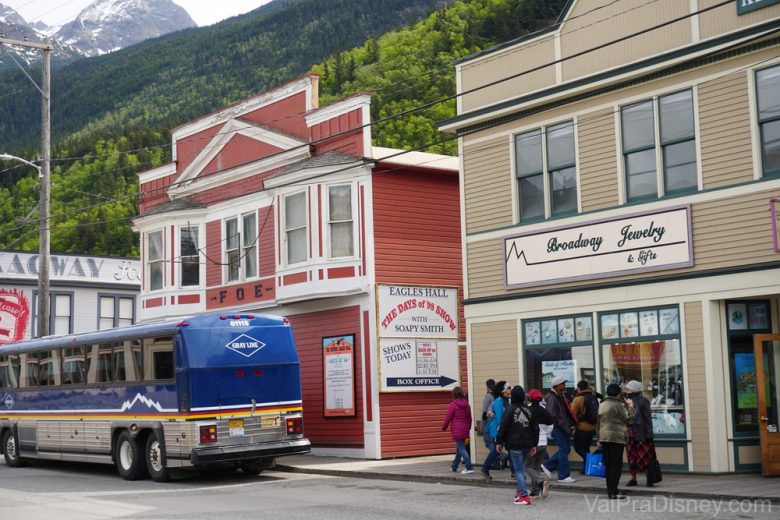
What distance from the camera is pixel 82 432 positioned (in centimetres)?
2306

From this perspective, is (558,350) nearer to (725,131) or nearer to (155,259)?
(725,131)

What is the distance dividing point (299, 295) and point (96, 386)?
5.48 meters

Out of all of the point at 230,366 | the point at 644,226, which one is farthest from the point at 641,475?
the point at 230,366

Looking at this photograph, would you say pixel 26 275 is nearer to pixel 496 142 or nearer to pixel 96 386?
pixel 96 386

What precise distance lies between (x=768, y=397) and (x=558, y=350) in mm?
4153

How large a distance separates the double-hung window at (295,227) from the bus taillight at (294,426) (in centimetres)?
590

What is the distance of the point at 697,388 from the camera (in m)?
17.2

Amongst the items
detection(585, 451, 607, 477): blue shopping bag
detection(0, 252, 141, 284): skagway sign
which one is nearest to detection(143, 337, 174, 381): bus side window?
detection(585, 451, 607, 477): blue shopping bag

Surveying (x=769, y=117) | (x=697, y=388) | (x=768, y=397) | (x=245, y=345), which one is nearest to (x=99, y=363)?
(x=245, y=345)

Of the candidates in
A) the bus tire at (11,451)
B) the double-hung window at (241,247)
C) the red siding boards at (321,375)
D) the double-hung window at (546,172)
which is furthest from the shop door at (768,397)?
the bus tire at (11,451)

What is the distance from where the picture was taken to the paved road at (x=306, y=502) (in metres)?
13.7

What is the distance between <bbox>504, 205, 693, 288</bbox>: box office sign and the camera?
17.8 metres

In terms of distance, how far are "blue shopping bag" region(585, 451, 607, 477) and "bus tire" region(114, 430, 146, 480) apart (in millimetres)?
8986

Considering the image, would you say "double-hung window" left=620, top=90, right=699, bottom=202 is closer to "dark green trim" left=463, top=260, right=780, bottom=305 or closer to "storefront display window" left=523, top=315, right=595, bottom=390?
"dark green trim" left=463, top=260, right=780, bottom=305
